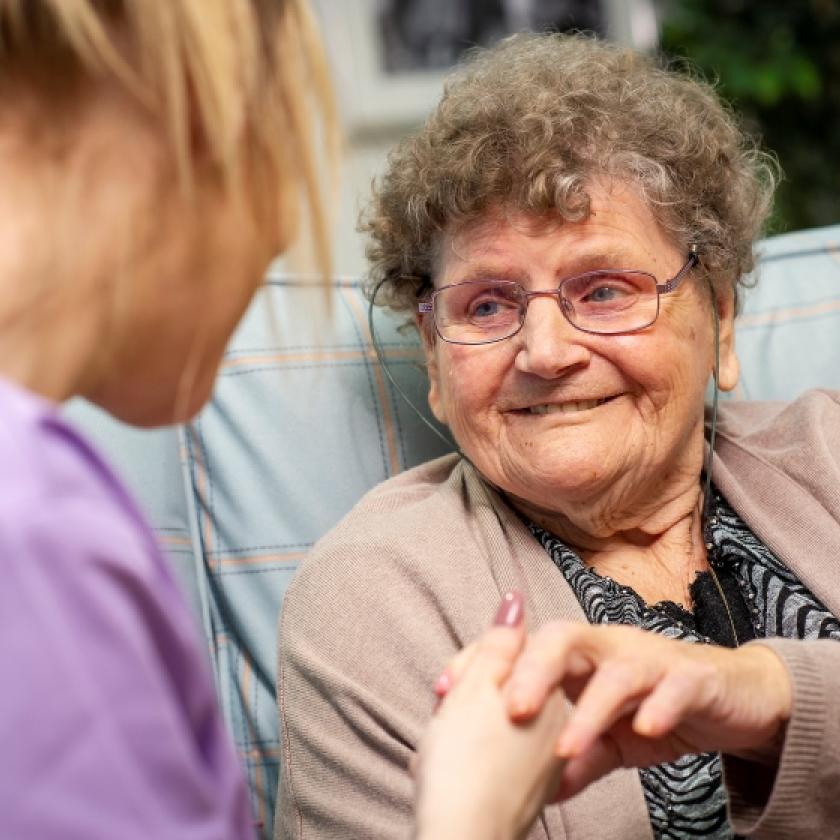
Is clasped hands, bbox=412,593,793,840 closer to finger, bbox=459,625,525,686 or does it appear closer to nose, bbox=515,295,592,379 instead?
finger, bbox=459,625,525,686

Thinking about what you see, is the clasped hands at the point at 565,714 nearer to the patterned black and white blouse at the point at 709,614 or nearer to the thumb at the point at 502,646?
the thumb at the point at 502,646

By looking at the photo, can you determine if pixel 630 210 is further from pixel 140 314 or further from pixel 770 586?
pixel 140 314

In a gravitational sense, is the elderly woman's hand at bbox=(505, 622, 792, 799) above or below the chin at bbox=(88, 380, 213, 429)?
below

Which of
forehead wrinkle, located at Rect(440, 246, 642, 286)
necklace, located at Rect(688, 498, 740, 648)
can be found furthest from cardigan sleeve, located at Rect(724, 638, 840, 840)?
forehead wrinkle, located at Rect(440, 246, 642, 286)

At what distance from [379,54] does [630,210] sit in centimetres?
216

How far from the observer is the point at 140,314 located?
0.76 metres

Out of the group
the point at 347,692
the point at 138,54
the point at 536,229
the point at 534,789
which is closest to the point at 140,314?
the point at 138,54

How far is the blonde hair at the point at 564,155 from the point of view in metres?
1.55

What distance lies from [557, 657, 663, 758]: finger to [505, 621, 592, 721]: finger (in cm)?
2

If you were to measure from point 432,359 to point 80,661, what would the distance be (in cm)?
123

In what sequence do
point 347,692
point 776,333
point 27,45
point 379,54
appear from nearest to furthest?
point 27,45 < point 347,692 < point 776,333 < point 379,54

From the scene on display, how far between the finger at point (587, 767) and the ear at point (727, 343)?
787 millimetres

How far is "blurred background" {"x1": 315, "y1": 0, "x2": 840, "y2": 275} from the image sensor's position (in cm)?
340

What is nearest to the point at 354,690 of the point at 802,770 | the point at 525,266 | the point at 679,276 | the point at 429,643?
the point at 429,643
